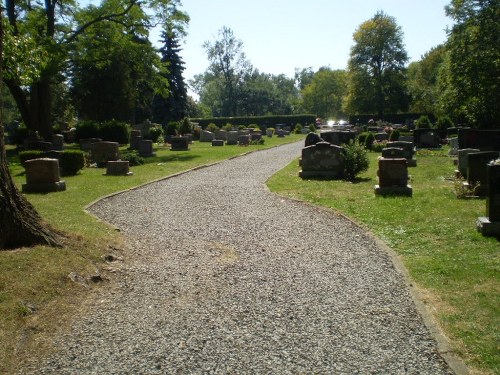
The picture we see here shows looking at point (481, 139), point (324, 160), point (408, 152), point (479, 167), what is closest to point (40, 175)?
point (324, 160)

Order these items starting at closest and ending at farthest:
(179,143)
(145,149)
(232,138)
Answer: (145,149), (179,143), (232,138)

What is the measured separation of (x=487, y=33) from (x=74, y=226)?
3161 cm

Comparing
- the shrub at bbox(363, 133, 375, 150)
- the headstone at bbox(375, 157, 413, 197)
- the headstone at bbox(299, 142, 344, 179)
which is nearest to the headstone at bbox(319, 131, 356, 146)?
the shrub at bbox(363, 133, 375, 150)

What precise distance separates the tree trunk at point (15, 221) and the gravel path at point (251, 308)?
1279 millimetres

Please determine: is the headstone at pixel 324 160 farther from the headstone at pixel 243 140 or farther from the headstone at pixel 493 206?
the headstone at pixel 243 140

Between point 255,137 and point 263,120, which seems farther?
point 263,120

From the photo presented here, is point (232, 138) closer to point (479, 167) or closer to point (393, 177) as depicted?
point (393, 177)

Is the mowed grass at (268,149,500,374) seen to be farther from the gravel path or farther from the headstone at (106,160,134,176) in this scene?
the headstone at (106,160,134,176)

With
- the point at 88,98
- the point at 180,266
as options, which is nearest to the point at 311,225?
the point at 180,266

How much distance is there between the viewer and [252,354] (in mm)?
4613

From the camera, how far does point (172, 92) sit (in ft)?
182

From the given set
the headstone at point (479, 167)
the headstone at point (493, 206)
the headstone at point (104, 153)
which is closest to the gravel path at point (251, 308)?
the headstone at point (493, 206)

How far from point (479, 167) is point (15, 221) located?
10.5 meters

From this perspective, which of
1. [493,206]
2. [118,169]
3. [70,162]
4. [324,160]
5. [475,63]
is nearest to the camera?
[493,206]
